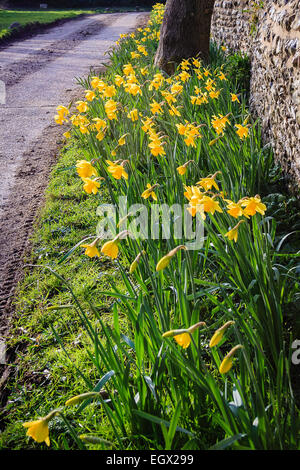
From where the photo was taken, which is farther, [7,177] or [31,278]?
[7,177]

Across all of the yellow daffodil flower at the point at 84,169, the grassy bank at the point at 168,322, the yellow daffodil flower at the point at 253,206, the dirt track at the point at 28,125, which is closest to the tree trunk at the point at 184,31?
the dirt track at the point at 28,125

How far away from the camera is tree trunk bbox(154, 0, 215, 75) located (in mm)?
5240

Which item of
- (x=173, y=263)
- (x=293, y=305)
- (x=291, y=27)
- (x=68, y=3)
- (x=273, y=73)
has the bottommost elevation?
(x=293, y=305)

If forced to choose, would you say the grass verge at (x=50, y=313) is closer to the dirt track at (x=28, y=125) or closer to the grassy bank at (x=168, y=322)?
the grassy bank at (x=168, y=322)

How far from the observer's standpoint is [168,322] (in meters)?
1.46

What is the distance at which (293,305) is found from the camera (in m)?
1.83

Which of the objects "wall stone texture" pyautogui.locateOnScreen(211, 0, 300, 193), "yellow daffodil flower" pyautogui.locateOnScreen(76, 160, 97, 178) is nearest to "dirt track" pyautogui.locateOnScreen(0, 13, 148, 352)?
"yellow daffodil flower" pyautogui.locateOnScreen(76, 160, 97, 178)

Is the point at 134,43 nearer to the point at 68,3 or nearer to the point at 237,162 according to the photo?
the point at 237,162

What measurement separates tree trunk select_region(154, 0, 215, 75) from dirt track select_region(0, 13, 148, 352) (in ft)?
5.05

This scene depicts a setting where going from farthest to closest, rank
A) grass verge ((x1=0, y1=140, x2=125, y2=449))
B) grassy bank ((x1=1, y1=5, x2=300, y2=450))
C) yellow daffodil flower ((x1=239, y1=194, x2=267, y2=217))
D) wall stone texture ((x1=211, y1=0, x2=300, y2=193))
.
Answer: wall stone texture ((x1=211, y1=0, x2=300, y2=193)) < grass verge ((x1=0, y1=140, x2=125, y2=449)) < yellow daffodil flower ((x1=239, y1=194, x2=267, y2=217)) < grassy bank ((x1=1, y1=5, x2=300, y2=450))

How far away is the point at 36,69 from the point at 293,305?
808 cm

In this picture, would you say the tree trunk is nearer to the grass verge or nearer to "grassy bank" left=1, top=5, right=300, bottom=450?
"grassy bank" left=1, top=5, right=300, bottom=450

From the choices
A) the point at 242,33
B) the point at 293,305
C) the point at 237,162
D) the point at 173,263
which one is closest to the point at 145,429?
the point at 173,263

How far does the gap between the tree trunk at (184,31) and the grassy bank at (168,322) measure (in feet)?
7.92
